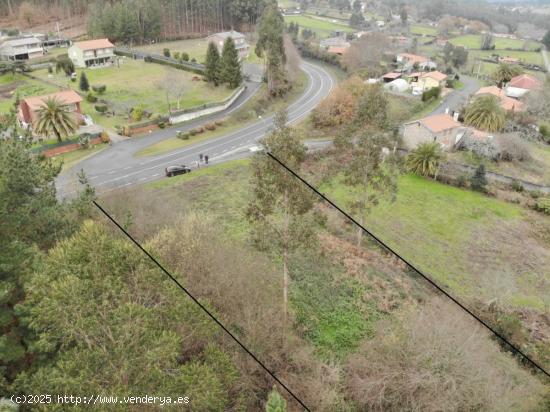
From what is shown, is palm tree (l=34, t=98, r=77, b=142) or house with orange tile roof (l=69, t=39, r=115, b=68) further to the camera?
house with orange tile roof (l=69, t=39, r=115, b=68)

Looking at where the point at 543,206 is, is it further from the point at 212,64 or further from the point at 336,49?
the point at 336,49

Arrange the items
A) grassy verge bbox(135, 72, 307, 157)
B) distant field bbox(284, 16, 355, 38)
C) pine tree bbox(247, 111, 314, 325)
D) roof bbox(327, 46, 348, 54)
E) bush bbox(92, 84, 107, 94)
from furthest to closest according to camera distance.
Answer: distant field bbox(284, 16, 355, 38) < roof bbox(327, 46, 348, 54) < bush bbox(92, 84, 107, 94) < grassy verge bbox(135, 72, 307, 157) < pine tree bbox(247, 111, 314, 325)

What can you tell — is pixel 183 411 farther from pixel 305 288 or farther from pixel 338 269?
pixel 338 269

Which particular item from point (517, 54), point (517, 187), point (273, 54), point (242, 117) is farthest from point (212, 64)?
point (517, 54)

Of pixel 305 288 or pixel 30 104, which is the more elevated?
pixel 30 104

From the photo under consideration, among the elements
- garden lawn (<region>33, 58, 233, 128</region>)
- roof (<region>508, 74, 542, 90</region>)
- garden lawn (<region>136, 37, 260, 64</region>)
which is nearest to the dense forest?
garden lawn (<region>136, 37, 260, 64</region>)

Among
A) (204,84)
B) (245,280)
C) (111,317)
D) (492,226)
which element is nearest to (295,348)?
(245,280)

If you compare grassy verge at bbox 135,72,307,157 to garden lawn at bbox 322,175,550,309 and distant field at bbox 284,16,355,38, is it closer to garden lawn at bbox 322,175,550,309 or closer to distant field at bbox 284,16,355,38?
garden lawn at bbox 322,175,550,309
